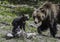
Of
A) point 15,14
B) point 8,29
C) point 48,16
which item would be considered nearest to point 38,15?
point 48,16

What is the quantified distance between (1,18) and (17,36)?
306cm

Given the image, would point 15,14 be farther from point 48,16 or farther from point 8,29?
point 48,16

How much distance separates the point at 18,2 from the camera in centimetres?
1691

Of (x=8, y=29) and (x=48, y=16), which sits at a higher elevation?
(x=48, y=16)

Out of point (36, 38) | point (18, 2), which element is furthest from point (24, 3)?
point (36, 38)

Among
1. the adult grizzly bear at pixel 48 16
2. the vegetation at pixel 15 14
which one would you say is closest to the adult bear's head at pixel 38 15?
the adult grizzly bear at pixel 48 16

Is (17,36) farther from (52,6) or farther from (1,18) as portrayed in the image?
(1,18)

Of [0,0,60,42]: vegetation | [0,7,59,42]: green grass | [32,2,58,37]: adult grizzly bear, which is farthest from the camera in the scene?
[32,2,58,37]: adult grizzly bear

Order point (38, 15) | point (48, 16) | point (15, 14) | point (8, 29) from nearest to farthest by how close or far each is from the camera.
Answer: point (38, 15), point (48, 16), point (8, 29), point (15, 14)

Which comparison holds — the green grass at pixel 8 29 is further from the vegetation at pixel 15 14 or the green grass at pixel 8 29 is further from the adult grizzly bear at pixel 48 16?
the adult grizzly bear at pixel 48 16

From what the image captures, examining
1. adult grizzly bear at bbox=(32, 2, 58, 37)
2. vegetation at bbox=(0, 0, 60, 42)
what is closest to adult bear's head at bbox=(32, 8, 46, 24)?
adult grizzly bear at bbox=(32, 2, 58, 37)

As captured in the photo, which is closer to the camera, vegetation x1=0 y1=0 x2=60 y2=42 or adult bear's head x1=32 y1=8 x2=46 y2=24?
vegetation x1=0 y1=0 x2=60 y2=42

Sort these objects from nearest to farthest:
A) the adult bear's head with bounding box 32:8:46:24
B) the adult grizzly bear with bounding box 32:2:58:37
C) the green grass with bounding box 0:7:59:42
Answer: the green grass with bounding box 0:7:59:42 → the adult bear's head with bounding box 32:8:46:24 → the adult grizzly bear with bounding box 32:2:58:37

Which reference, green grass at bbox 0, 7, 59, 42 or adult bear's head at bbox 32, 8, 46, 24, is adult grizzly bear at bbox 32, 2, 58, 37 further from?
green grass at bbox 0, 7, 59, 42
